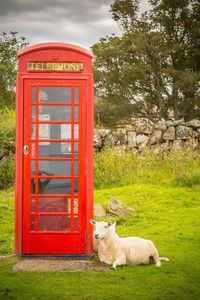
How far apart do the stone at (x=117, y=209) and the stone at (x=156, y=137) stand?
6.05 m

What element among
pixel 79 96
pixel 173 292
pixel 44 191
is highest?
pixel 79 96

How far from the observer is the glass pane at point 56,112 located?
249 inches

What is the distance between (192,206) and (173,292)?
5.25 meters

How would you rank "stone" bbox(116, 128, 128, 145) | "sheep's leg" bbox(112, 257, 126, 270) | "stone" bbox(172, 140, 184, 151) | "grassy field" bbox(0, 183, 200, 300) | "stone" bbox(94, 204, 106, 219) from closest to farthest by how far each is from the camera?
"grassy field" bbox(0, 183, 200, 300)
"sheep's leg" bbox(112, 257, 126, 270)
"stone" bbox(94, 204, 106, 219)
"stone" bbox(172, 140, 184, 151)
"stone" bbox(116, 128, 128, 145)

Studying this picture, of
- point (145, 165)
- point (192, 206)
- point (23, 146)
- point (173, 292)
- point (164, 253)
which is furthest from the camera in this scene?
point (145, 165)

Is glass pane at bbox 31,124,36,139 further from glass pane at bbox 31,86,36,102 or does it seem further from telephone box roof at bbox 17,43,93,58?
telephone box roof at bbox 17,43,93,58

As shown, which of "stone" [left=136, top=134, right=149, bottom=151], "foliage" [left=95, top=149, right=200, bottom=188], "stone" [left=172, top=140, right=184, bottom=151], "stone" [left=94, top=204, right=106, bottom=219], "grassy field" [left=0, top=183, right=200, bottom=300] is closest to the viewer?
"grassy field" [left=0, top=183, right=200, bottom=300]

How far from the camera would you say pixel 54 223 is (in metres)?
6.42

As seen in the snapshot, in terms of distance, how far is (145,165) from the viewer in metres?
13.2

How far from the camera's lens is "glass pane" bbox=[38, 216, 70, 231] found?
6.41m

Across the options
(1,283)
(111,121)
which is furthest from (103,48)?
(1,283)

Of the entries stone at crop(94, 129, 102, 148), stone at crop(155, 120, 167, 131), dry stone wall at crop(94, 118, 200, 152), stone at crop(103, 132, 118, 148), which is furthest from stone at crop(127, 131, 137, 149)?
stone at crop(94, 129, 102, 148)

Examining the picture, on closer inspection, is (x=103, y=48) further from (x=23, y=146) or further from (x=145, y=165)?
(x=23, y=146)

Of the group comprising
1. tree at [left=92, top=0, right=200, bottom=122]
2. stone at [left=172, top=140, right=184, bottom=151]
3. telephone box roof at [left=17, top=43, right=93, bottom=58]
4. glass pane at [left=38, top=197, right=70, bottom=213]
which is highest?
tree at [left=92, top=0, right=200, bottom=122]
